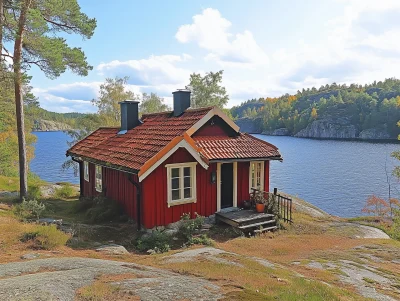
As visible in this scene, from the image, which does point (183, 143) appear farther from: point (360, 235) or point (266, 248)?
point (360, 235)

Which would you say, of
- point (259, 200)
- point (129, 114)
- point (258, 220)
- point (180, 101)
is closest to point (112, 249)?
point (258, 220)

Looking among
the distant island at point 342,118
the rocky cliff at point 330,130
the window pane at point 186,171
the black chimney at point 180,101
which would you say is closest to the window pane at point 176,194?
the window pane at point 186,171

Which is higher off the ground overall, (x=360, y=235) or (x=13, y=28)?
(x=13, y=28)

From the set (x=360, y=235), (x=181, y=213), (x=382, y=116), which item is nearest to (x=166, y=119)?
(x=181, y=213)

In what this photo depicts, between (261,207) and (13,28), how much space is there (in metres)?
13.0

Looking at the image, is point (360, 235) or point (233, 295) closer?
point (233, 295)

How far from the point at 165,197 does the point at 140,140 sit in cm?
334

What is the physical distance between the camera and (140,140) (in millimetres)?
14555

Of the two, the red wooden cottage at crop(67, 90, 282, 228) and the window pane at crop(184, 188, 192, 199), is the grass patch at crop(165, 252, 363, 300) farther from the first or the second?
the window pane at crop(184, 188, 192, 199)

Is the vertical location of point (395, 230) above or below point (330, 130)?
below

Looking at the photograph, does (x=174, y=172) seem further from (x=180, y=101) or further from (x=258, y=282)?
(x=258, y=282)

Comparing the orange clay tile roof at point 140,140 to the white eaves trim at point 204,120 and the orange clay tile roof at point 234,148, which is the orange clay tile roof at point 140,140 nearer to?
the white eaves trim at point 204,120

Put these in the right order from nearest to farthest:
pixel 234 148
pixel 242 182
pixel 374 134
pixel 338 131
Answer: pixel 234 148, pixel 242 182, pixel 374 134, pixel 338 131

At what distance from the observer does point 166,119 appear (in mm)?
16062
